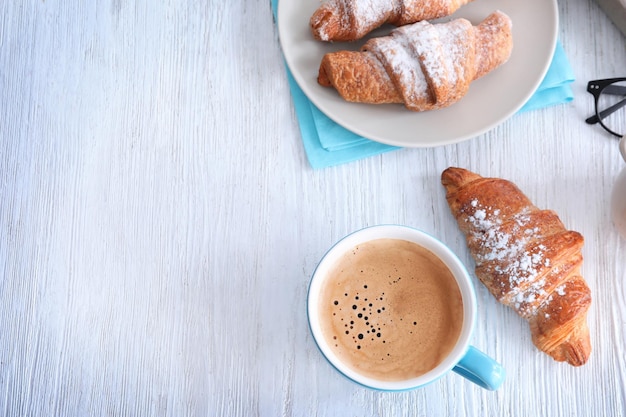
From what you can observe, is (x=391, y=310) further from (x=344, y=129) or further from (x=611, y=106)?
(x=611, y=106)

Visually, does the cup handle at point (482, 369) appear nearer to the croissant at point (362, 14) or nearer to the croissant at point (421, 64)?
the croissant at point (421, 64)

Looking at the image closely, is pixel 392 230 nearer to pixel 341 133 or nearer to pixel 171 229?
pixel 341 133

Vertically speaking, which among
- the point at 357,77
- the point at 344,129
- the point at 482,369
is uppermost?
the point at 357,77

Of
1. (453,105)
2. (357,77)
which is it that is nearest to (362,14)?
(357,77)

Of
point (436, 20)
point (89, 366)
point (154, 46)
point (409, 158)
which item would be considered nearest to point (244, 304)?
point (89, 366)

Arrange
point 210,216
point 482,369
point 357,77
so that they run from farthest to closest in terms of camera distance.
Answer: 1. point 210,216
2. point 357,77
3. point 482,369

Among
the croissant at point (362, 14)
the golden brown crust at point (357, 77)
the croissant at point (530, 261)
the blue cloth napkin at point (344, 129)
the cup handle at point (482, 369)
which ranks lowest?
the cup handle at point (482, 369)

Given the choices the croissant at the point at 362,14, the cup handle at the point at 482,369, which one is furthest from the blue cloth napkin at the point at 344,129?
the cup handle at the point at 482,369
